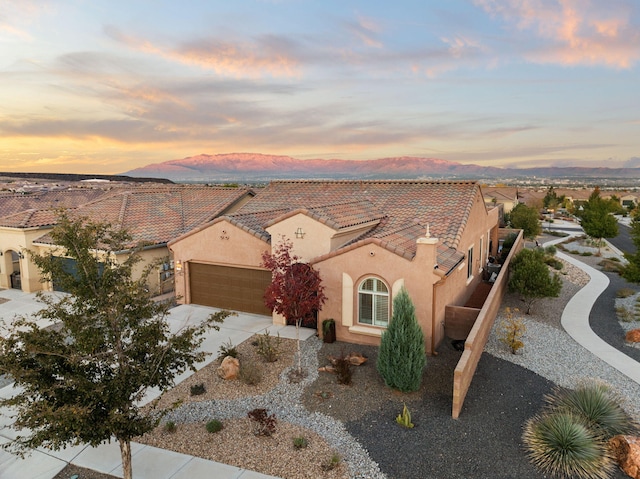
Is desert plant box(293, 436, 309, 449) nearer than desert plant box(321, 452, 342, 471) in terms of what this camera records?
No

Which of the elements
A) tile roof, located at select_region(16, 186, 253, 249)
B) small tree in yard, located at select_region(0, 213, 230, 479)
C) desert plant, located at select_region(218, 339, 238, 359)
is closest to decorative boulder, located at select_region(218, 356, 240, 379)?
desert plant, located at select_region(218, 339, 238, 359)

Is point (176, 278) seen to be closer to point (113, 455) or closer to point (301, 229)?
point (301, 229)

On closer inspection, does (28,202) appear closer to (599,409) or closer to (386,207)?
(386,207)

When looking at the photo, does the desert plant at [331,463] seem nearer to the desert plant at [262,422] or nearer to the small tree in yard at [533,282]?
the desert plant at [262,422]

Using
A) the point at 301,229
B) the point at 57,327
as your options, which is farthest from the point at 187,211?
the point at 301,229

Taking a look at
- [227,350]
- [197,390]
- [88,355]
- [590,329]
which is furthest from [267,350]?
[590,329]

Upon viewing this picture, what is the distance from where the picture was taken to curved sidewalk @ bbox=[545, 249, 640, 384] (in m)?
13.5

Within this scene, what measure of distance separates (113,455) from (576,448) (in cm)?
958

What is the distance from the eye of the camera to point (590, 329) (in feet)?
55.3

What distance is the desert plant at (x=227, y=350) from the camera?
13523mm

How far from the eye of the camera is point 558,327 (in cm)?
1703

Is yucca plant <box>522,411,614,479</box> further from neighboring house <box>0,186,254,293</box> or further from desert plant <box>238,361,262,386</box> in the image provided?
neighboring house <box>0,186,254,293</box>

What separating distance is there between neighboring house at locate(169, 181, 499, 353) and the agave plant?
434 centimetres

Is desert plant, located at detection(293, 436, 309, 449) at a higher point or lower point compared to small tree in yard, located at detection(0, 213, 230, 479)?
lower
